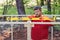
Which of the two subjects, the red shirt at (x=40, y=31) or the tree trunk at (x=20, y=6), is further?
the tree trunk at (x=20, y=6)

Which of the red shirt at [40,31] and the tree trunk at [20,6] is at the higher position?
the tree trunk at [20,6]

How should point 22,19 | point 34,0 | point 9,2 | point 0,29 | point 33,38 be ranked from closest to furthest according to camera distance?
point 33,38 → point 0,29 → point 22,19 → point 9,2 → point 34,0

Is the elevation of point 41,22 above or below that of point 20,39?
above

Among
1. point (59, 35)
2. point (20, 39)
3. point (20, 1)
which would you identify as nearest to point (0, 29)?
point (20, 39)

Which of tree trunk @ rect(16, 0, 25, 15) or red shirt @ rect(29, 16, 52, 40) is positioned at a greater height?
tree trunk @ rect(16, 0, 25, 15)

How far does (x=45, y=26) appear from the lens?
4.24 meters

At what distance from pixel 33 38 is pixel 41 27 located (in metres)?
0.25

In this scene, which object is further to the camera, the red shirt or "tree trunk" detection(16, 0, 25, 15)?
"tree trunk" detection(16, 0, 25, 15)

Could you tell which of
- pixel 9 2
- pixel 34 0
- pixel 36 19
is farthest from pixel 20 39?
pixel 34 0

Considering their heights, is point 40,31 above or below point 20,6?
below

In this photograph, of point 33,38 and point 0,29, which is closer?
point 33,38

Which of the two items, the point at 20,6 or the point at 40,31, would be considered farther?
the point at 20,6

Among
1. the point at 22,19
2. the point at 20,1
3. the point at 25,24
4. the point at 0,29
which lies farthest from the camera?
the point at 20,1

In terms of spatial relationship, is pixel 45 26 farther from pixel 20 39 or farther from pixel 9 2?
pixel 9 2
